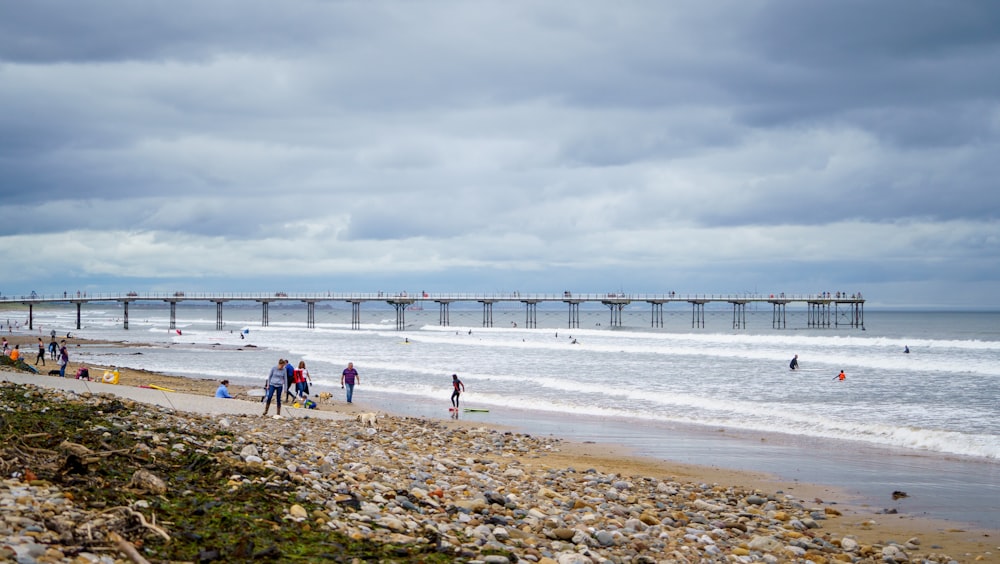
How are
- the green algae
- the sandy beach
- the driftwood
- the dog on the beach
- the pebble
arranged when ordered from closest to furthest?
the driftwood, the green algae, the pebble, the sandy beach, the dog on the beach

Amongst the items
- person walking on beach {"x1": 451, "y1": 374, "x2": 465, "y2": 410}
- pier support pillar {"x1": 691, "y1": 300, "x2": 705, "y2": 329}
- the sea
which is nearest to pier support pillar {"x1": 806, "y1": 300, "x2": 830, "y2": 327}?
pier support pillar {"x1": 691, "y1": 300, "x2": 705, "y2": 329}

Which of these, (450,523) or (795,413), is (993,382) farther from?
(450,523)

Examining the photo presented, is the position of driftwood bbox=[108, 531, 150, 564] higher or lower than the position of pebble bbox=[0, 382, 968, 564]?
higher

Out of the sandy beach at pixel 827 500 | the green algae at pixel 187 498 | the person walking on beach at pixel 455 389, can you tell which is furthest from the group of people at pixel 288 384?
the green algae at pixel 187 498

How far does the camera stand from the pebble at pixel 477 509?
265 inches

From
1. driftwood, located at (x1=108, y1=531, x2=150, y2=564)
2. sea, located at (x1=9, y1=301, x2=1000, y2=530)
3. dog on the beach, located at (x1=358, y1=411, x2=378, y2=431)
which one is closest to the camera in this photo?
driftwood, located at (x1=108, y1=531, x2=150, y2=564)

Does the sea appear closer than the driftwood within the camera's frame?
No

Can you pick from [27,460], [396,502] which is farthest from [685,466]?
[27,460]

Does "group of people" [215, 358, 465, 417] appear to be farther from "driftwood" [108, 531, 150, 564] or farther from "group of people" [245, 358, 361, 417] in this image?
"driftwood" [108, 531, 150, 564]

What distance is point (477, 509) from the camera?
30.2 feet

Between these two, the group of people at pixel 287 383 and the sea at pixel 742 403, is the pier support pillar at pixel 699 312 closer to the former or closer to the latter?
the sea at pixel 742 403

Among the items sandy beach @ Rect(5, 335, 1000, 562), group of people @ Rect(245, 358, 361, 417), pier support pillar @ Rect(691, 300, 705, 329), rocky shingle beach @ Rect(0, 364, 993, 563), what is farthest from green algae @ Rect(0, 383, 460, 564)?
pier support pillar @ Rect(691, 300, 705, 329)

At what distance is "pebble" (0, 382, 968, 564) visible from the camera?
6.72 m

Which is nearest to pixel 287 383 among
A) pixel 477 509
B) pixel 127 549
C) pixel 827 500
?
pixel 477 509
